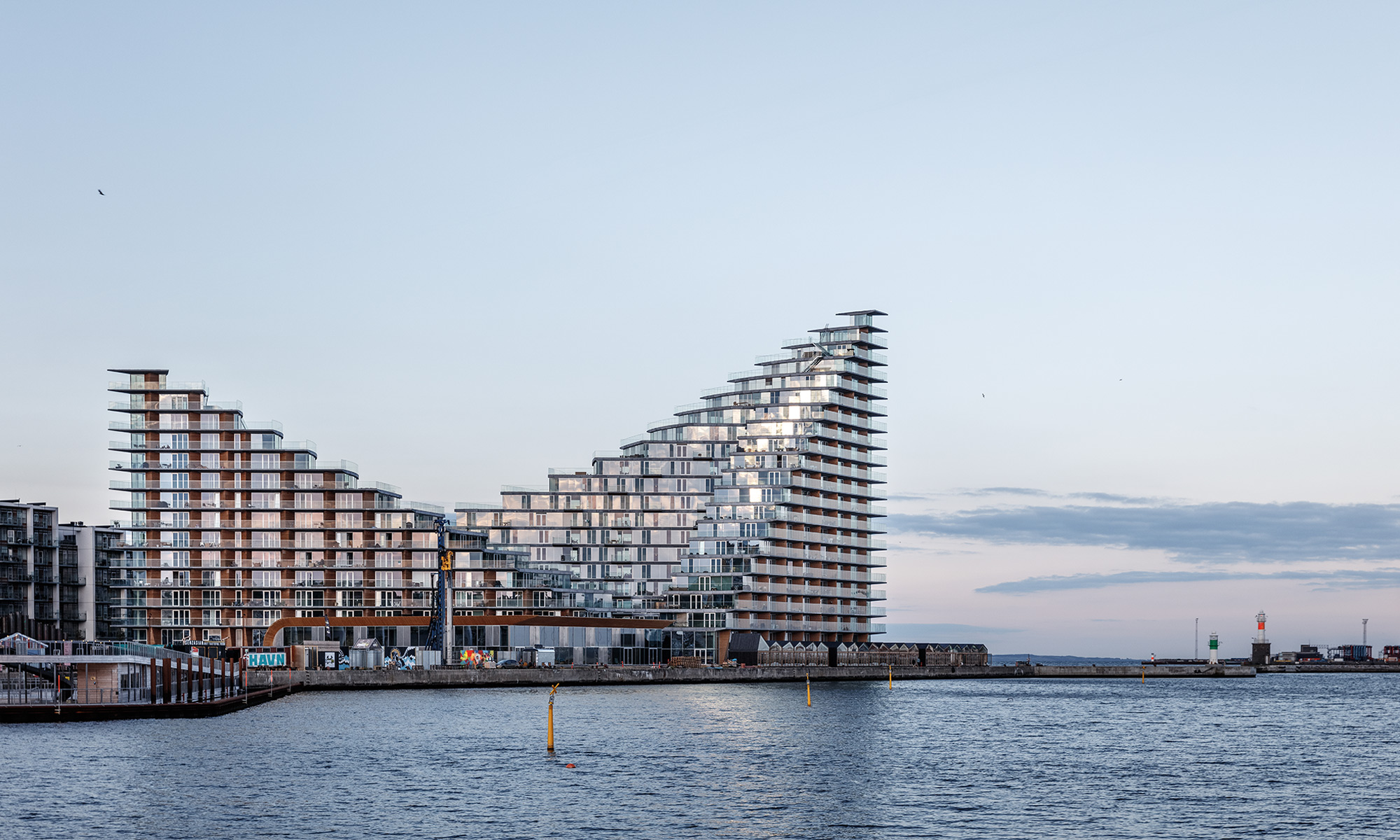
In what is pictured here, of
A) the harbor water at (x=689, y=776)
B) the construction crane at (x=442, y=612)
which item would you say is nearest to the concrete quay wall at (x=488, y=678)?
the construction crane at (x=442, y=612)

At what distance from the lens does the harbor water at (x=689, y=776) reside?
191 feet

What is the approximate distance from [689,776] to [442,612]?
120 m

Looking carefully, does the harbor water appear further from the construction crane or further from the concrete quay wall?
the construction crane

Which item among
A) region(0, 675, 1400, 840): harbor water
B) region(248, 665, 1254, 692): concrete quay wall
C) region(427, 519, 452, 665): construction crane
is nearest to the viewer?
region(0, 675, 1400, 840): harbor water

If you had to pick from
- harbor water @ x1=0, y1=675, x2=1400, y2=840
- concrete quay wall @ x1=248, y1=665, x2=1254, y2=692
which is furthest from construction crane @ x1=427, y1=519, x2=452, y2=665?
harbor water @ x1=0, y1=675, x2=1400, y2=840

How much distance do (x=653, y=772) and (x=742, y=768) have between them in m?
5.35

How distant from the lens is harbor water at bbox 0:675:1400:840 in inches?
2293

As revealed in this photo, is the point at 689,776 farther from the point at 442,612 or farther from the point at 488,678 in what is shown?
the point at 442,612

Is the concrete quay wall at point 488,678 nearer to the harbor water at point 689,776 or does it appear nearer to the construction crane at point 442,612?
the construction crane at point 442,612

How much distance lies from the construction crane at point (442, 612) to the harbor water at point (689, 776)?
168 feet

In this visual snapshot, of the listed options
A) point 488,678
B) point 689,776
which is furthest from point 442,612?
point 689,776

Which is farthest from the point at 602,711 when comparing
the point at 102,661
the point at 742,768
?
the point at 742,768

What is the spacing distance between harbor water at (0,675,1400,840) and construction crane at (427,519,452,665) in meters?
51.2

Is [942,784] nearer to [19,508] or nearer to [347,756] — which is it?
[347,756]
